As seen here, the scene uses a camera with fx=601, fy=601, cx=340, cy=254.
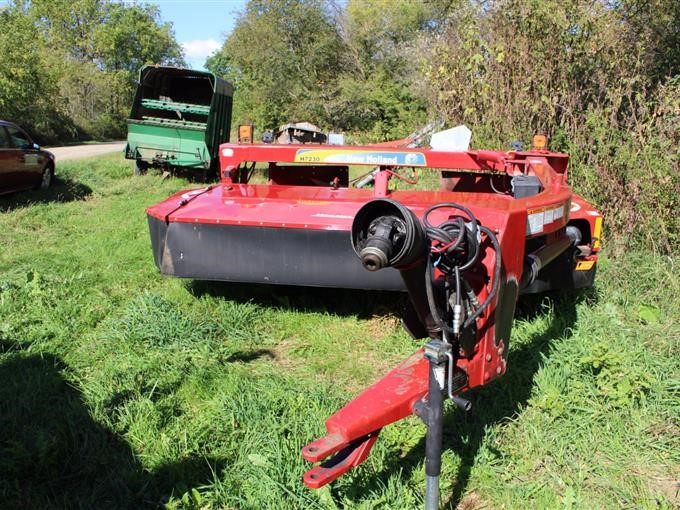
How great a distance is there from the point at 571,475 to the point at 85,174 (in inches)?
473

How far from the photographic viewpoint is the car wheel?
429 inches

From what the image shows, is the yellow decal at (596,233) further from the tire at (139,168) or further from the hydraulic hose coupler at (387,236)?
the tire at (139,168)

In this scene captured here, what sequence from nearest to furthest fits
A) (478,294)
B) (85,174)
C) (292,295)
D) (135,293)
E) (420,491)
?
(478,294), (420,491), (292,295), (135,293), (85,174)

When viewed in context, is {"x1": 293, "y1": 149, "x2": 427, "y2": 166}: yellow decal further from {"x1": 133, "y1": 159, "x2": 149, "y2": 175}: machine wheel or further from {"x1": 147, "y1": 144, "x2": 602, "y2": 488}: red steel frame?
{"x1": 133, "y1": 159, "x2": 149, "y2": 175}: machine wheel

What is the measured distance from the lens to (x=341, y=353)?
13.1ft

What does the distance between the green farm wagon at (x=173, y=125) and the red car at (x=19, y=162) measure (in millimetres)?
2023

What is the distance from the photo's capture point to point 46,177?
36.3ft

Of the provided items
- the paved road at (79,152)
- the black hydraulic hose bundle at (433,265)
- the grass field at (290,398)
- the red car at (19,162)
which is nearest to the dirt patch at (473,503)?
the grass field at (290,398)

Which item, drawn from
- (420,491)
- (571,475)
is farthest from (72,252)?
(571,475)

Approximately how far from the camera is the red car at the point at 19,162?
9570mm

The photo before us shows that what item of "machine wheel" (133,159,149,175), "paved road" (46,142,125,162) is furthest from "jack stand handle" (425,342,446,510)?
"paved road" (46,142,125,162)

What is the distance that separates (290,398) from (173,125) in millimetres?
9967

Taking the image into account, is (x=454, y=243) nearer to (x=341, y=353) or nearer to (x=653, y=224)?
(x=341, y=353)

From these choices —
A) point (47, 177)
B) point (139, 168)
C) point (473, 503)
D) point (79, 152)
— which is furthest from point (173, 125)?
point (473, 503)
